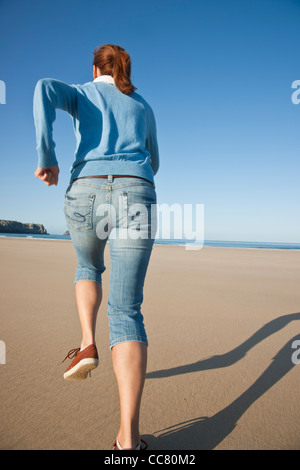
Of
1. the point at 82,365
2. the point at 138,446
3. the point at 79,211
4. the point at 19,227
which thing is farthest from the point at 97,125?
the point at 19,227

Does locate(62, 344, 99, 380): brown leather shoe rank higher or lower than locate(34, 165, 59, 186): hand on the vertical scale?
lower

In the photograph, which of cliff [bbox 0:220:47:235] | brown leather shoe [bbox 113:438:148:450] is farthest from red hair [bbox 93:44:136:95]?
cliff [bbox 0:220:47:235]

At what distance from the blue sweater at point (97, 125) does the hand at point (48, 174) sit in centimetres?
3

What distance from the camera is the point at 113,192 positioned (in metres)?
1.18

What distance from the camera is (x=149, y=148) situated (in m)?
1.54

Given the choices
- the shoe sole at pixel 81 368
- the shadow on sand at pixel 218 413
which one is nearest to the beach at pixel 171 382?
the shadow on sand at pixel 218 413

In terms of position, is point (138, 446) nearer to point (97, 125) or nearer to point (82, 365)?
point (82, 365)

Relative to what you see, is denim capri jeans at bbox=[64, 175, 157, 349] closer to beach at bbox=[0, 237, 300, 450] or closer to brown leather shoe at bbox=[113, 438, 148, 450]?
brown leather shoe at bbox=[113, 438, 148, 450]

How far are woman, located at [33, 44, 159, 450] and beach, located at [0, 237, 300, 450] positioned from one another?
0.65 feet

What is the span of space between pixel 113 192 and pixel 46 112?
46 cm

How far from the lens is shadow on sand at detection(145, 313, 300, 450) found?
1119mm

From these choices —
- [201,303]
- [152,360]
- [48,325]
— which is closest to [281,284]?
[201,303]

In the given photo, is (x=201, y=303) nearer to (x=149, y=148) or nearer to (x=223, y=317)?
(x=223, y=317)

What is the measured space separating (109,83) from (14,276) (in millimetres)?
4154
